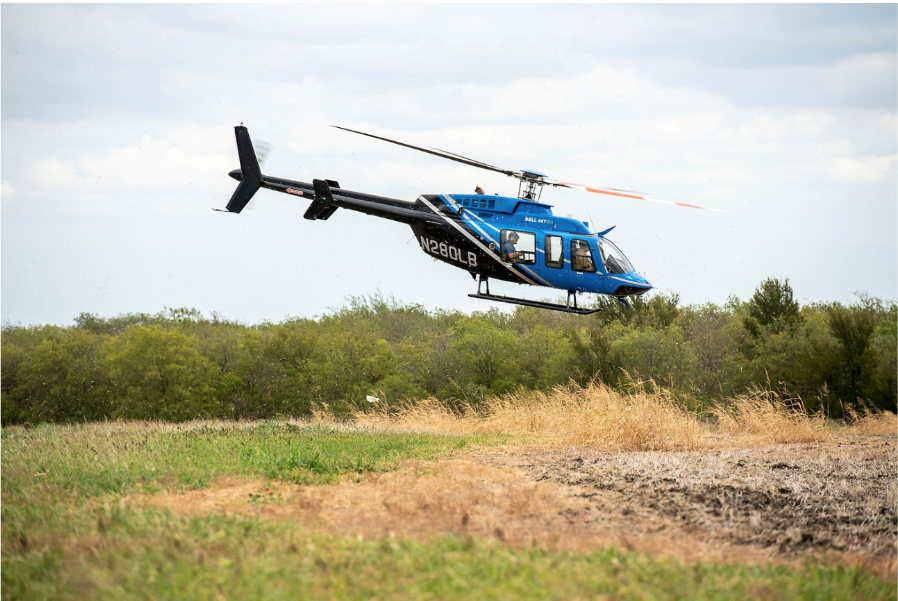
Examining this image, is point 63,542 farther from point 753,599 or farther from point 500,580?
Answer: point 753,599

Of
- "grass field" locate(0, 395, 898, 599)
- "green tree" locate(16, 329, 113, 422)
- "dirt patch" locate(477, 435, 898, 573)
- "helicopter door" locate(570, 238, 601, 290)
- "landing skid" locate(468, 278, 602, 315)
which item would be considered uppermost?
"helicopter door" locate(570, 238, 601, 290)

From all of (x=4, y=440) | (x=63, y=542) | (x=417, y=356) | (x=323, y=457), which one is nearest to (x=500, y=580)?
(x=63, y=542)

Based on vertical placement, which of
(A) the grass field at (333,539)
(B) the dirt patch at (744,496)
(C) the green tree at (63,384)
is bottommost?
(C) the green tree at (63,384)

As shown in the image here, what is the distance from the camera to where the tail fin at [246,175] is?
15977 millimetres

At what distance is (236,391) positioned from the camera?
3588 cm

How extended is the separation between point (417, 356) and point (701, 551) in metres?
28.4

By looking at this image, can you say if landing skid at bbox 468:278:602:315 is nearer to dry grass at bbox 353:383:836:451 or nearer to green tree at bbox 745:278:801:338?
dry grass at bbox 353:383:836:451

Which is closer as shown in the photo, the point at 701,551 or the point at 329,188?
the point at 701,551

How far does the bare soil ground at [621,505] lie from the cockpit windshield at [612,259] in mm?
4901

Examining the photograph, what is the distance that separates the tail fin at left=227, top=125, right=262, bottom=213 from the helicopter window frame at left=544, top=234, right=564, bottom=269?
7228 mm

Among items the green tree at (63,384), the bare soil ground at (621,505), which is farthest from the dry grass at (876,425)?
the green tree at (63,384)

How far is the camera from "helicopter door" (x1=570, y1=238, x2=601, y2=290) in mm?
13992

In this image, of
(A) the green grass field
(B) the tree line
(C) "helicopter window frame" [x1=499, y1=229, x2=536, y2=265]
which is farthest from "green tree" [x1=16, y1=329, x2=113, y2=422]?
(A) the green grass field

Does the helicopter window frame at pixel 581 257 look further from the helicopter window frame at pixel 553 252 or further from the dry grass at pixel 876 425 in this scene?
the dry grass at pixel 876 425
